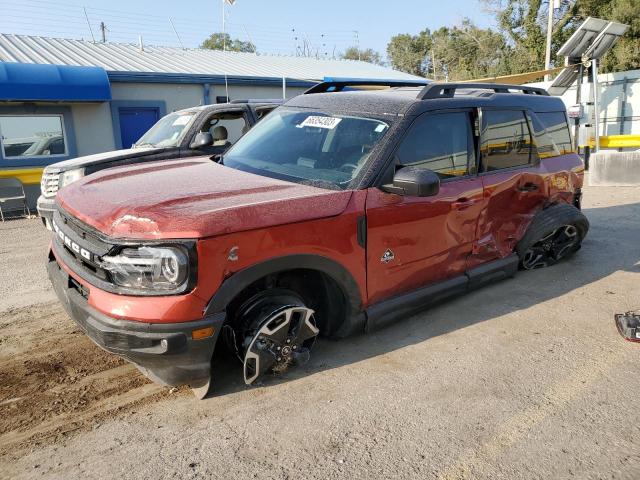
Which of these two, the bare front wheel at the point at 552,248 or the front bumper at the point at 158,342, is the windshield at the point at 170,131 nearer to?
the front bumper at the point at 158,342

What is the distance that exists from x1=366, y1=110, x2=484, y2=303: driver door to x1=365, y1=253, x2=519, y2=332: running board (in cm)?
6

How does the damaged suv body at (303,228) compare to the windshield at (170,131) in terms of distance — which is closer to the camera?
the damaged suv body at (303,228)

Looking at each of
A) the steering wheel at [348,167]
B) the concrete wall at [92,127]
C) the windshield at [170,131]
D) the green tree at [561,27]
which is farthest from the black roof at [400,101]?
the green tree at [561,27]

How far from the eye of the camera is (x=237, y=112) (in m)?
7.62

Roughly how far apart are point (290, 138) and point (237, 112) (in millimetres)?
3828

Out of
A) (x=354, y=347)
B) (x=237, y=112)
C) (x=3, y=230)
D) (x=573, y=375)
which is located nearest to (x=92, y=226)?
(x=354, y=347)

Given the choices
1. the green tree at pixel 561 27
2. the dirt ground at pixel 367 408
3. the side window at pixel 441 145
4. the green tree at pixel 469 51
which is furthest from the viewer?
the green tree at pixel 469 51

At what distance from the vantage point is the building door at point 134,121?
45.9 feet

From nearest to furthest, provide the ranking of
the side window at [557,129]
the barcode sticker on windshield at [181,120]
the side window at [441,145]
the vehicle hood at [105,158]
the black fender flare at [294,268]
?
1. the black fender flare at [294,268]
2. the side window at [441,145]
3. the side window at [557,129]
4. the vehicle hood at [105,158]
5. the barcode sticker on windshield at [181,120]

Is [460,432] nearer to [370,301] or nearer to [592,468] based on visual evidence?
[592,468]

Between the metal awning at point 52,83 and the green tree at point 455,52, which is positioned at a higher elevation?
the green tree at point 455,52

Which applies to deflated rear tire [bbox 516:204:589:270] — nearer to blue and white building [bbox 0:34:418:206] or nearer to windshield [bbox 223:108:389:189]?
windshield [bbox 223:108:389:189]

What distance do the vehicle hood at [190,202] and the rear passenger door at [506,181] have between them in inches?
65.5

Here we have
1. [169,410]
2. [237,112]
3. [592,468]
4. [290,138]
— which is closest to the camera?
[592,468]
